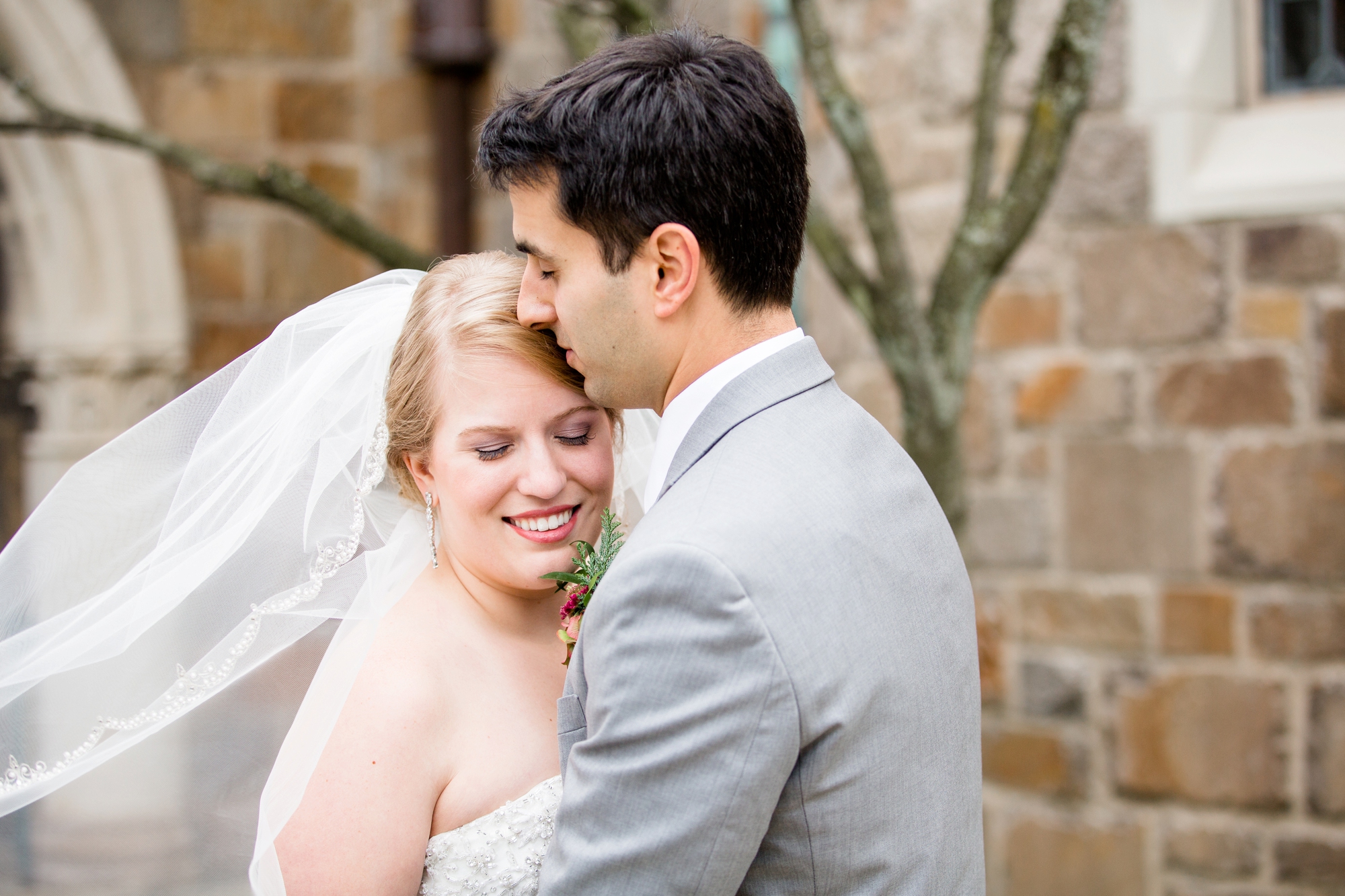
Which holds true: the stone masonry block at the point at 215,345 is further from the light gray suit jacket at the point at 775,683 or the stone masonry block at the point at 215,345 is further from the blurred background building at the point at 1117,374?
the light gray suit jacket at the point at 775,683

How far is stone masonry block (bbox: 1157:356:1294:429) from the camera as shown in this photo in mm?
3562

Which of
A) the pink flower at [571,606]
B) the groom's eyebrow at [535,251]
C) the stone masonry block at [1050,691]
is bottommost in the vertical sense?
the stone masonry block at [1050,691]

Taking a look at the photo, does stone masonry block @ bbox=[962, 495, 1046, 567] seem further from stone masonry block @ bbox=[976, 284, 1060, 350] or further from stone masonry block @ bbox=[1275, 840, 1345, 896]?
stone masonry block @ bbox=[1275, 840, 1345, 896]

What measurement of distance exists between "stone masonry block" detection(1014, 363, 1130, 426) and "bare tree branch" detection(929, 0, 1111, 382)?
1395mm

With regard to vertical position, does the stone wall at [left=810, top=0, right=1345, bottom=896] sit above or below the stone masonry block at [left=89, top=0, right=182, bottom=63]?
below

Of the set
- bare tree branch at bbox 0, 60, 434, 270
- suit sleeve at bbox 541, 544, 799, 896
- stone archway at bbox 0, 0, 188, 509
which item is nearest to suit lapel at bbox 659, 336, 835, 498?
suit sleeve at bbox 541, 544, 799, 896

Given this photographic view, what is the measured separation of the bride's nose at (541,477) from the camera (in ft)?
6.09

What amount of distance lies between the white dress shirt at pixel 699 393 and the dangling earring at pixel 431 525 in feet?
1.76

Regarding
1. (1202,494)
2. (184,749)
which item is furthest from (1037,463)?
(184,749)

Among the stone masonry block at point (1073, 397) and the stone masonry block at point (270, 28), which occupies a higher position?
the stone masonry block at point (270, 28)

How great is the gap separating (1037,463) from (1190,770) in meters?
1.02

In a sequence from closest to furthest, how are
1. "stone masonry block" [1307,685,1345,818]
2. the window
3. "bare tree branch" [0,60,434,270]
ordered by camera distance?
"bare tree branch" [0,60,434,270] → "stone masonry block" [1307,685,1345,818] → the window

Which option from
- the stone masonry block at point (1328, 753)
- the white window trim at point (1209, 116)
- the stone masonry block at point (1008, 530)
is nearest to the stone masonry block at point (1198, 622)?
the stone masonry block at point (1328, 753)

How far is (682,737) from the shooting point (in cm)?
133
